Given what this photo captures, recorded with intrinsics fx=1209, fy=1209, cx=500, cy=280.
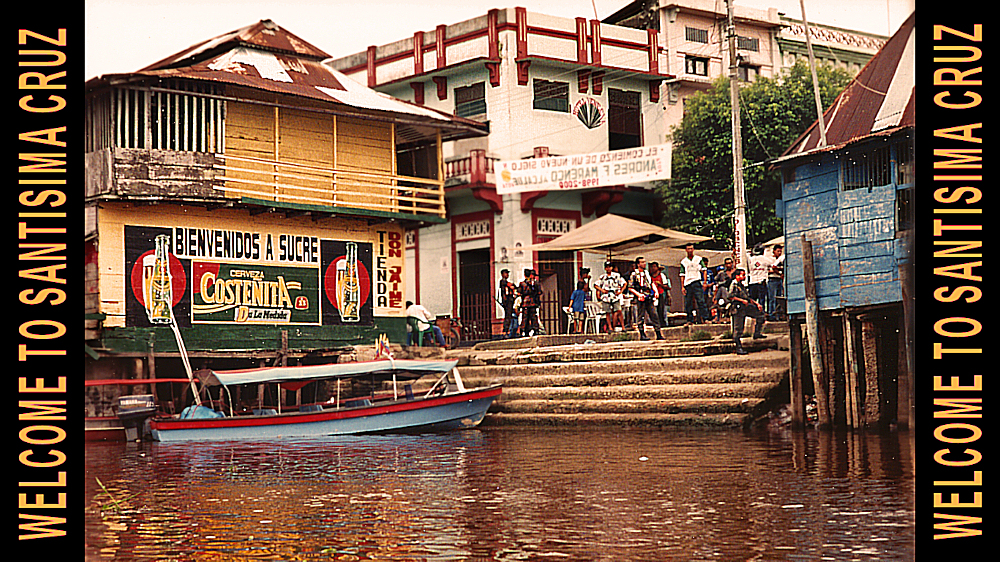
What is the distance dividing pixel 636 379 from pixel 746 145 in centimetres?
1110

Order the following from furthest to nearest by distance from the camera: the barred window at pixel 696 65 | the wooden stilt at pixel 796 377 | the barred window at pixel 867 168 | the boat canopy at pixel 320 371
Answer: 1. the barred window at pixel 696 65
2. the boat canopy at pixel 320 371
3. the wooden stilt at pixel 796 377
4. the barred window at pixel 867 168

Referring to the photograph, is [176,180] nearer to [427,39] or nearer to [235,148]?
[235,148]

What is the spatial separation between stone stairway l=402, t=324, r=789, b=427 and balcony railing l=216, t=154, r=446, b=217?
4367mm

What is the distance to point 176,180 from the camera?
24.0m

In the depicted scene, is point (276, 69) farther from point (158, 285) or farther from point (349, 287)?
point (158, 285)

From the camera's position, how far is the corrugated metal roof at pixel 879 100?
16.8 meters

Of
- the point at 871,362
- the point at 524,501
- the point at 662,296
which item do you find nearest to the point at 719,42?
the point at 662,296

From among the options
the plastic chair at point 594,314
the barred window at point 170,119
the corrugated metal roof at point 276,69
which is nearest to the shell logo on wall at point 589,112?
the corrugated metal roof at point 276,69

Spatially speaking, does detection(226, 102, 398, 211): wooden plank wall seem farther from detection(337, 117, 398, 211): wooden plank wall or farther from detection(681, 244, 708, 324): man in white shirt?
detection(681, 244, 708, 324): man in white shirt

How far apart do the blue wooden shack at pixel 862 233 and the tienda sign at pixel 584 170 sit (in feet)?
25.2

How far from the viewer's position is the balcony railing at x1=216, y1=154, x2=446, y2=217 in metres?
24.7

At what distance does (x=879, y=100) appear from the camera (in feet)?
56.9

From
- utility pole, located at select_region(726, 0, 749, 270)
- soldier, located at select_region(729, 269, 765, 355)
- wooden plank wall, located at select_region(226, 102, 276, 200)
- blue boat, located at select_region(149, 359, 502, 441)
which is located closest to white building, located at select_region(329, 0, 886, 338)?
wooden plank wall, located at select_region(226, 102, 276, 200)

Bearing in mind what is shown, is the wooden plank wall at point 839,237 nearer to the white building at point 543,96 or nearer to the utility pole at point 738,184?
the utility pole at point 738,184
